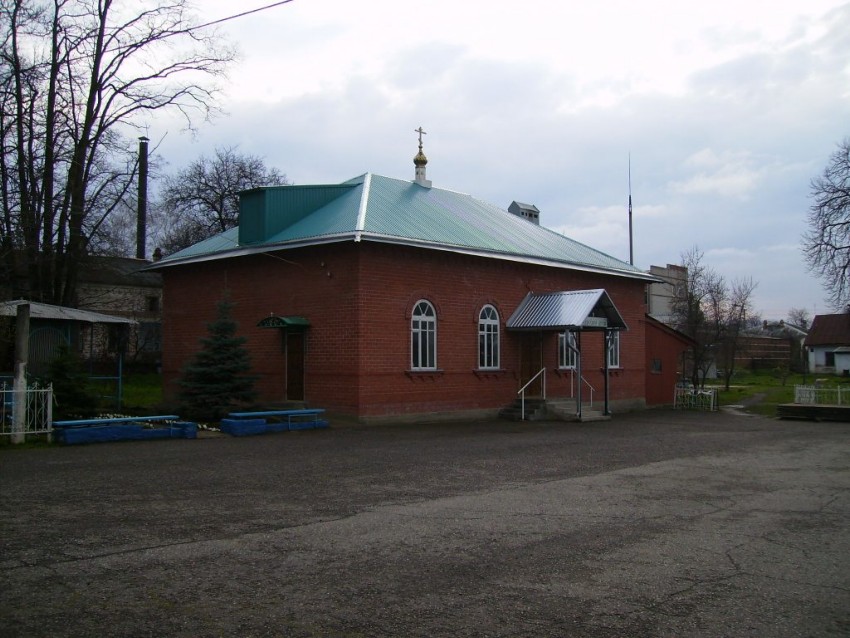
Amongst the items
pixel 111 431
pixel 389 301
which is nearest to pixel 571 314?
pixel 389 301

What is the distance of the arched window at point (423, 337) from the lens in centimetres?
2095

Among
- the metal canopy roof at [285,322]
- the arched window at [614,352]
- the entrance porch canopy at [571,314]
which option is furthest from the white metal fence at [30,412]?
the arched window at [614,352]

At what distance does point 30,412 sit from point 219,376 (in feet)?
17.1

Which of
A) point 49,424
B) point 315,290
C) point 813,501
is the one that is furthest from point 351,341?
point 813,501

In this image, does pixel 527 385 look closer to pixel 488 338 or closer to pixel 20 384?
pixel 488 338

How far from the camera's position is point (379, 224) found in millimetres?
20266

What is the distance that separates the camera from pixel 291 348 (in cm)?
2148

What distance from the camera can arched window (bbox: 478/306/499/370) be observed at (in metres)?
22.9

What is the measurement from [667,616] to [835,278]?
30.1 meters

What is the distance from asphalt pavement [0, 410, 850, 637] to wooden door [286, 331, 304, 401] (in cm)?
703

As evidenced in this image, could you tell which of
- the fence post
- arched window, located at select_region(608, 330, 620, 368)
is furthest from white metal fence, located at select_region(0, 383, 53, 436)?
arched window, located at select_region(608, 330, 620, 368)

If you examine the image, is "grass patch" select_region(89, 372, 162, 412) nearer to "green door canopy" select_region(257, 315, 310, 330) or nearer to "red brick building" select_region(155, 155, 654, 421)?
"red brick building" select_region(155, 155, 654, 421)

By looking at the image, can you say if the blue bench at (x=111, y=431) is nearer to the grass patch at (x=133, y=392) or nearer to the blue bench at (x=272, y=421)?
the blue bench at (x=272, y=421)

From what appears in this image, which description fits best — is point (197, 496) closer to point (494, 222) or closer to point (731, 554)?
point (731, 554)
